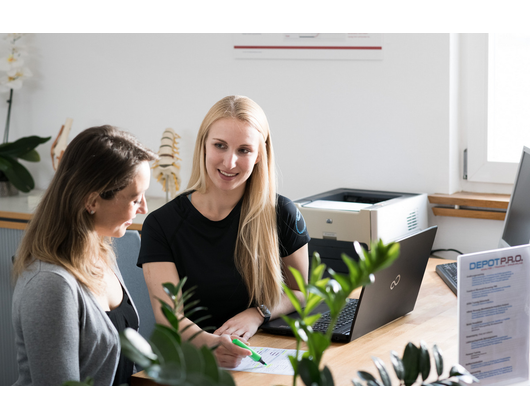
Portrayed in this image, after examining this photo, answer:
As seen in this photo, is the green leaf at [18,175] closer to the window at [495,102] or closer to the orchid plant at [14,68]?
the orchid plant at [14,68]

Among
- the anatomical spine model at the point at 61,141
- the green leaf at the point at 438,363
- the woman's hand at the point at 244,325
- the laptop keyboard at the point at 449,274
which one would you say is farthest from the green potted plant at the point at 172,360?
the anatomical spine model at the point at 61,141

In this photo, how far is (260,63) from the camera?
2.60m

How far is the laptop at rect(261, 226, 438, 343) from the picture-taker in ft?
4.56

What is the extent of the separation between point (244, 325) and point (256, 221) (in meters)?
0.30

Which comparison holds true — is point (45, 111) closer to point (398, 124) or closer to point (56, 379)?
point (398, 124)

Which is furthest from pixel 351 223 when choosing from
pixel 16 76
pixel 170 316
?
pixel 16 76

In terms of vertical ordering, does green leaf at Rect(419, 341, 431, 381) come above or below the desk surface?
above

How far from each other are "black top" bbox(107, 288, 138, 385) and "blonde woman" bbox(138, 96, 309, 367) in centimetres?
15

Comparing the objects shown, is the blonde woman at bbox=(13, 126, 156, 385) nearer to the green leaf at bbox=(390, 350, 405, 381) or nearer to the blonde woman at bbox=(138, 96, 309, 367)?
the blonde woman at bbox=(138, 96, 309, 367)

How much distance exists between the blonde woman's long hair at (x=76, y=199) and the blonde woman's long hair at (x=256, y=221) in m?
0.45

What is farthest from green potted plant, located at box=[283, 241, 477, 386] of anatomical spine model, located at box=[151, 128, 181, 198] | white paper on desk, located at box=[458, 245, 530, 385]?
anatomical spine model, located at box=[151, 128, 181, 198]

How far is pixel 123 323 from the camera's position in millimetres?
1383

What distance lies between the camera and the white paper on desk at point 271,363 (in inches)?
49.9
